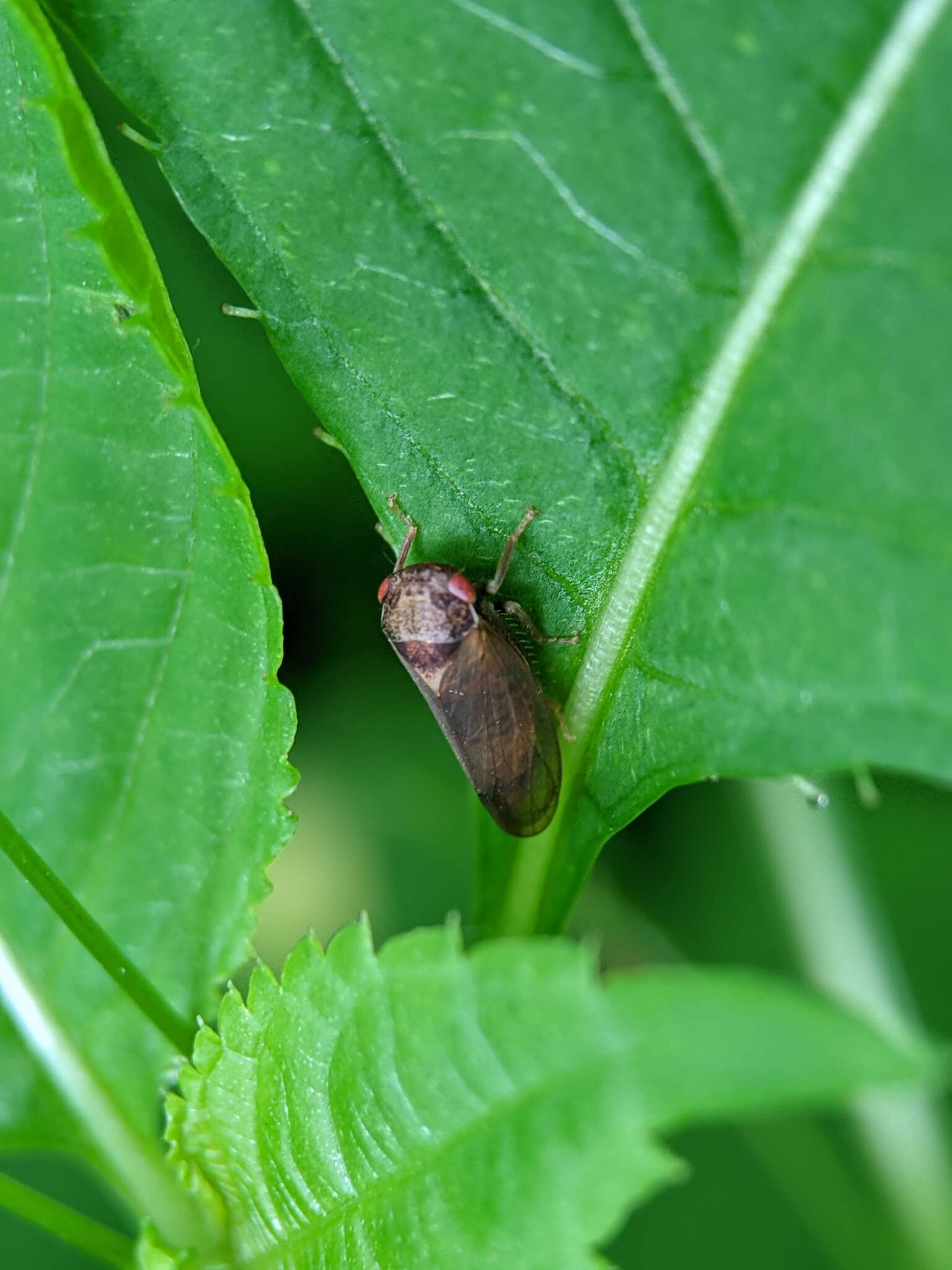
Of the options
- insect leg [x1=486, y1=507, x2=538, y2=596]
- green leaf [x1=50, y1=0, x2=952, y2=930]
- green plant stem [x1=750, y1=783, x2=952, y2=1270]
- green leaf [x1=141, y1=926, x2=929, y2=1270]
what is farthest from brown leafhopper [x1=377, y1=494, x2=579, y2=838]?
green plant stem [x1=750, y1=783, x2=952, y2=1270]

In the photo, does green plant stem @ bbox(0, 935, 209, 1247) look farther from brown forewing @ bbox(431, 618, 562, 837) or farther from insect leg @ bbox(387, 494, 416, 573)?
insect leg @ bbox(387, 494, 416, 573)

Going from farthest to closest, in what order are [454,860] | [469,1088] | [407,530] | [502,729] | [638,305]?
1. [454,860]
2. [502,729]
3. [407,530]
4. [638,305]
5. [469,1088]

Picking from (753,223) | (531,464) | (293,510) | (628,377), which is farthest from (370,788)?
(753,223)

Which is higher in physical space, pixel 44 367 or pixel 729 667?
pixel 44 367

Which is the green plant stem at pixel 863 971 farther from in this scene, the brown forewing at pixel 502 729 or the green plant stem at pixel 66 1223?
the green plant stem at pixel 66 1223

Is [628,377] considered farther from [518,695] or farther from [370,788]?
[370,788]

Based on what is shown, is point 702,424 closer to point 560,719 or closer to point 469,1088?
point 560,719

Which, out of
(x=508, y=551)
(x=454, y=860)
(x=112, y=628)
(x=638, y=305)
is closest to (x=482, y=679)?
(x=508, y=551)
